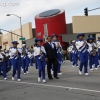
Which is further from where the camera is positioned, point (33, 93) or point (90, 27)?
point (90, 27)

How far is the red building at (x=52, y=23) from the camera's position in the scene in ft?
140

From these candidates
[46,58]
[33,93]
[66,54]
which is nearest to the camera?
[33,93]

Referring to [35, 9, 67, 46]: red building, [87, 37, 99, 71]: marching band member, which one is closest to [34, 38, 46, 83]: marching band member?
[87, 37, 99, 71]: marching band member

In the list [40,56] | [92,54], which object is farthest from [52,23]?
[40,56]

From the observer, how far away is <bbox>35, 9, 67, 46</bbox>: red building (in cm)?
4259

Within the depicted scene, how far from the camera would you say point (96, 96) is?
7574 millimetres

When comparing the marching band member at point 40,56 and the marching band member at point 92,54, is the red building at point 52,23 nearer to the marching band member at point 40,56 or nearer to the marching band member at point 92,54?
the marching band member at point 92,54

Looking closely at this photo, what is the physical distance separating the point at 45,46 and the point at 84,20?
3403 cm

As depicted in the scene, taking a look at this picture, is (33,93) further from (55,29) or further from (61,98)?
(55,29)

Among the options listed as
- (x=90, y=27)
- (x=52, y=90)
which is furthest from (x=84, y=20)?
(x=52, y=90)

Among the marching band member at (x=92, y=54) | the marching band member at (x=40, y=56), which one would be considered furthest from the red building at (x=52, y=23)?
the marching band member at (x=40, y=56)

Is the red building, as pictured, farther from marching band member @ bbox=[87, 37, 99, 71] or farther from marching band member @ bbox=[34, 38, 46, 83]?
marching band member @ bbox=[34, 38, 46, 83]

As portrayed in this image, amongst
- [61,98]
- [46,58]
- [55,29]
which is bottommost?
[61,98]

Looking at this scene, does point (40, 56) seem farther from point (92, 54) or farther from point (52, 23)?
point (52, 23)
